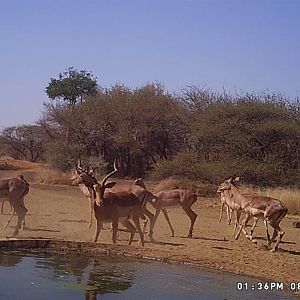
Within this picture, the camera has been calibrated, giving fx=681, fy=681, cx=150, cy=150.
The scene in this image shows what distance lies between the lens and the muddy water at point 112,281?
35.1ft

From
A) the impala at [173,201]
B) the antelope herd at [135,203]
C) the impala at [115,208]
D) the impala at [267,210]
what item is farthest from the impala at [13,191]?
the impala at [267,210]

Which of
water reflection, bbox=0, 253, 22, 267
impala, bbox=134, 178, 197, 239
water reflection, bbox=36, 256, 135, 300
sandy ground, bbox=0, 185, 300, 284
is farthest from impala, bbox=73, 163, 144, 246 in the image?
impala, bbox=134, 178, 197, 239

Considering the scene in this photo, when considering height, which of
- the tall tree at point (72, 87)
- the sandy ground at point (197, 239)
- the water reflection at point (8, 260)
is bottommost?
the water reflection at point (8, 260)

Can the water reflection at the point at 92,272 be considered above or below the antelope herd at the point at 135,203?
below

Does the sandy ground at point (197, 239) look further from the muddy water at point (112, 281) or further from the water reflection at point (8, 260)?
the water reflection at point (8, 260)

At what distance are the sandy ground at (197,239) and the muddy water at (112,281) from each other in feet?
2.40

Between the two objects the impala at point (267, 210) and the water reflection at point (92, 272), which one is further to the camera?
the impala at point (267, 210)

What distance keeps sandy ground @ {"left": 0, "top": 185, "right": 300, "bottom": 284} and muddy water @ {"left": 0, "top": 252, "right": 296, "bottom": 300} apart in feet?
2.40

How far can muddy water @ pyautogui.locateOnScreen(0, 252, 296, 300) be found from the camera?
35.1 feet

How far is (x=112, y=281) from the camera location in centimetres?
1163

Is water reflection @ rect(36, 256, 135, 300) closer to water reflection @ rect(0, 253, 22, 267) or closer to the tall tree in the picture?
water reflection @ rect(0, 253, 22, 267)

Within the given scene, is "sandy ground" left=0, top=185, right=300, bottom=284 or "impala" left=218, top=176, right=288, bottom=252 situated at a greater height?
"impala" left=218, top=176, right=288, bottom=252

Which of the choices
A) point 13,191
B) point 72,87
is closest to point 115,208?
point 13,191
